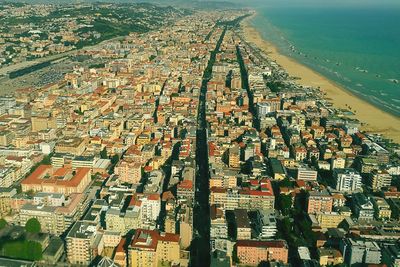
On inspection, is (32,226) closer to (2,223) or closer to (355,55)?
(2,223)

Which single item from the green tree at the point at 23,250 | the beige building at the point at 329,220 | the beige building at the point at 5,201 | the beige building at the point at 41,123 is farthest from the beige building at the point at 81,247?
the beige building at the point at 41,123

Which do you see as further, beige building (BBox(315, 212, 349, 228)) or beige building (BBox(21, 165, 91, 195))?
beige building (BBox(21, 165, 91, 195))

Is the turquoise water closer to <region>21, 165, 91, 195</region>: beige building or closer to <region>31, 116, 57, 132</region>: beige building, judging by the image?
<region>21, 165, 91, 195</region>: beige building

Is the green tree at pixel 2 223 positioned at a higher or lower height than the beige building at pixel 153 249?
lower

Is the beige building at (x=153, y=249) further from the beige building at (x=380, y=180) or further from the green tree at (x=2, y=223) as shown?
the beige building at (x=380, y=180)

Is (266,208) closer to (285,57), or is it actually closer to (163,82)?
(163,82)

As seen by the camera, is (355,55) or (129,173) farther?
(355,55)

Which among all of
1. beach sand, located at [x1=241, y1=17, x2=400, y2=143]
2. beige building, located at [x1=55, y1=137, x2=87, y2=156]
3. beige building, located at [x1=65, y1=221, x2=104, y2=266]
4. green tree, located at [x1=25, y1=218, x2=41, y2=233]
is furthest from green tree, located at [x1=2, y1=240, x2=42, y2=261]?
beach sand, located at [x1=241, y1=17, x2=400, y2=143]

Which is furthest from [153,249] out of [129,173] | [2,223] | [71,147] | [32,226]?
[71,147]

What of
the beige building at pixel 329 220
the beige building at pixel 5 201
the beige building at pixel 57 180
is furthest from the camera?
the beige building at pixel 57 180
